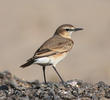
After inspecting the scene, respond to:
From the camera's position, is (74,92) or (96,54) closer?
(74,92)

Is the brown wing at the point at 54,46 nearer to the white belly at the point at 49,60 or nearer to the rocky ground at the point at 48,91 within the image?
the white belly at the point at 49,60

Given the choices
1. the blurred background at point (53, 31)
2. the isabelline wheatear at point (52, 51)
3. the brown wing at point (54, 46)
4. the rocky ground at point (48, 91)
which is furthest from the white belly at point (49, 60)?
the blurred background at point (53, 31)

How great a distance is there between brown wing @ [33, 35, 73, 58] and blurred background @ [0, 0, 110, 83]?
15.7ft

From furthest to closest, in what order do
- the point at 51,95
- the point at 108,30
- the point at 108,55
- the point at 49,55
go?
the point at 108,30
the point at 108,55
the point at 49,55
the point at 51,95

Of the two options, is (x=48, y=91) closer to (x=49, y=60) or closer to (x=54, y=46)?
(x=49, y=60)

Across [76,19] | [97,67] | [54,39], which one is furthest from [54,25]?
[54,39]

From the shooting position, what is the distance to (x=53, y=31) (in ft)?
98.8

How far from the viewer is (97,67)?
24.9 meters

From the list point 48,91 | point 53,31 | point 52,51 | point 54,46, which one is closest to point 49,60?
point 52,51

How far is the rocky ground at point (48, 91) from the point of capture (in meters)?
12.6

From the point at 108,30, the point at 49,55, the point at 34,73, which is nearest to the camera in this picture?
the point at 49,55

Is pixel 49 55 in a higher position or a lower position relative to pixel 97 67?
higher

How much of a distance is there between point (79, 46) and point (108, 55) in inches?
74.6

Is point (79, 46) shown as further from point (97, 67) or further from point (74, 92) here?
point (74, 92)
